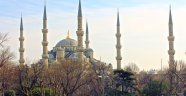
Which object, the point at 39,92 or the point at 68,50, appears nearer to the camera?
the point at 39,92

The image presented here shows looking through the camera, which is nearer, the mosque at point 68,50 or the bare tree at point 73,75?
the bare tree at point 73,75

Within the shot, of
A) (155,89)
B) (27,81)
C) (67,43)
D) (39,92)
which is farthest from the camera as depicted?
(67,43)

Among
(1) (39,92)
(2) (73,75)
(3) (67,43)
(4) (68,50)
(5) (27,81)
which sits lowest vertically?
(1) (39,92)

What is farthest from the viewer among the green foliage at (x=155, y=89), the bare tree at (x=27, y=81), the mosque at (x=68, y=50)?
the mosque at (x=68, y=50)

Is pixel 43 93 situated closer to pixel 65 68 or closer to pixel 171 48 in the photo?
pixel 65 68

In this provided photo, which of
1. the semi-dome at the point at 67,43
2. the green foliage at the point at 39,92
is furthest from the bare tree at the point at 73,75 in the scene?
the semi-dome at the point at 67,43

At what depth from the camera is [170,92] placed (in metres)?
41.0

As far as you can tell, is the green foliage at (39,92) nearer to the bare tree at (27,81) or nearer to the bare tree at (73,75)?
the bare tree at (27,81)

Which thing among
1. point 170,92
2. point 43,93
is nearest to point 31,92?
point 43,93

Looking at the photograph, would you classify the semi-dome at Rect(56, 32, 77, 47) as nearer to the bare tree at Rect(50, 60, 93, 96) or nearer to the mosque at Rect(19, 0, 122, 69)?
the mosque at Rect(19, 0, 122, 69)

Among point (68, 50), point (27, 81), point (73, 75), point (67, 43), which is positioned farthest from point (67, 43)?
point (27, 81)

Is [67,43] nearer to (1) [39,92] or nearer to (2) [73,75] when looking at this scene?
(2) [73,75]

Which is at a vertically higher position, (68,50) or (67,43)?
(67,43)

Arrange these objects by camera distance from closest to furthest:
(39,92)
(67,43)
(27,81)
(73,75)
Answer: (39,92), (27,81), (73,75), (67,43)
